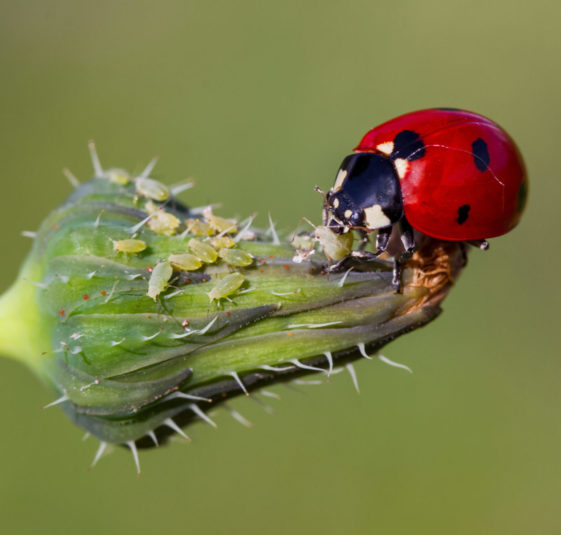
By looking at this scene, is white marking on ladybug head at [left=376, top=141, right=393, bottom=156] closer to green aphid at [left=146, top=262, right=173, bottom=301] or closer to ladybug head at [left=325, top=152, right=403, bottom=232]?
ladybug head at [left=325, top=152, right=403, bottom=232]

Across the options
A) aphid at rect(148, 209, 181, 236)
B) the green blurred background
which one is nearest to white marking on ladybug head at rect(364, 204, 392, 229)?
aphid at rect(148, 209, 181, 236)

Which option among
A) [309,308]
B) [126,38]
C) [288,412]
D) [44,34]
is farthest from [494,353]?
[44,34]

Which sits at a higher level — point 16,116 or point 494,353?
point 16,116

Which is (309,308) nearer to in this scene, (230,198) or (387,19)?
(230,198)

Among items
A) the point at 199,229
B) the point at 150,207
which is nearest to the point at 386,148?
the point at 199,229

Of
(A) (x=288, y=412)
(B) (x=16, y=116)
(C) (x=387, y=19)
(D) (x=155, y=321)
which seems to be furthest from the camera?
(C) (x=387, y=19)

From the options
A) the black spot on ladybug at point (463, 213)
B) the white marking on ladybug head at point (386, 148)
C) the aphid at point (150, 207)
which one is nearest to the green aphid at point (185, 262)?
the aphid at point (150, 207)
